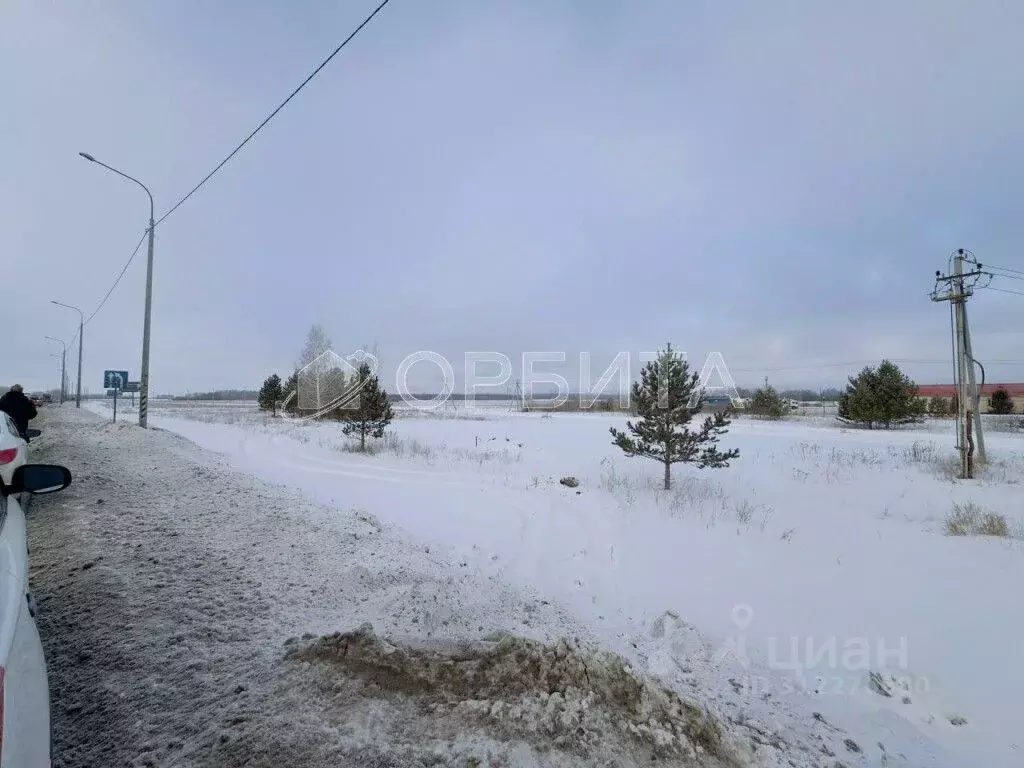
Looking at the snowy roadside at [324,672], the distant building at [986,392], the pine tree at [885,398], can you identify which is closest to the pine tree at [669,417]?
the snowy roadside at [324,672]

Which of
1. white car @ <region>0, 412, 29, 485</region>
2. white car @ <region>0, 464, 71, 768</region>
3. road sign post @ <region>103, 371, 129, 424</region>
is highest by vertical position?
road sign post @ <region>103, 371, 129, 424</region>

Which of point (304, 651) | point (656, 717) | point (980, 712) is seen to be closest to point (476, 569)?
point (304, 651)

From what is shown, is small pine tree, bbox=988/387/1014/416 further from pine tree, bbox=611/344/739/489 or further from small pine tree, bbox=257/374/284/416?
small pine tree, bbox=257/374/284/416

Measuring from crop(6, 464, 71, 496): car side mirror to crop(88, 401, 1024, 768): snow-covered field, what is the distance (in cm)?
→ 185

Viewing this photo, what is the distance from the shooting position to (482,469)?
11648 mm

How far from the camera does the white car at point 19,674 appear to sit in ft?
4.19

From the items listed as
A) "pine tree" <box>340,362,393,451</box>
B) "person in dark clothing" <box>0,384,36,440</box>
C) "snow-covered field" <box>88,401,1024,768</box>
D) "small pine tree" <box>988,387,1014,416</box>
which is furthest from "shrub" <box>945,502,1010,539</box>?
"small pine tree" <box>988,387,1014,416</box>

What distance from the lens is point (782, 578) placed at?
192 inches

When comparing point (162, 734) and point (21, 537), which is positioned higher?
point (21, 537)

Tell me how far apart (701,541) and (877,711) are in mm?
3055

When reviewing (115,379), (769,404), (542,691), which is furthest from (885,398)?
(115,379)

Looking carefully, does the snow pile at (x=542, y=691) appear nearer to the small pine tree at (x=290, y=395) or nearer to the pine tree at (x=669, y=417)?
the pine tree at (x=669, y=417)

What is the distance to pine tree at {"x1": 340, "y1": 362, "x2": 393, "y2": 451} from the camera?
14.9m

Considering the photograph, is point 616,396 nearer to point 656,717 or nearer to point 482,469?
point 482,469
